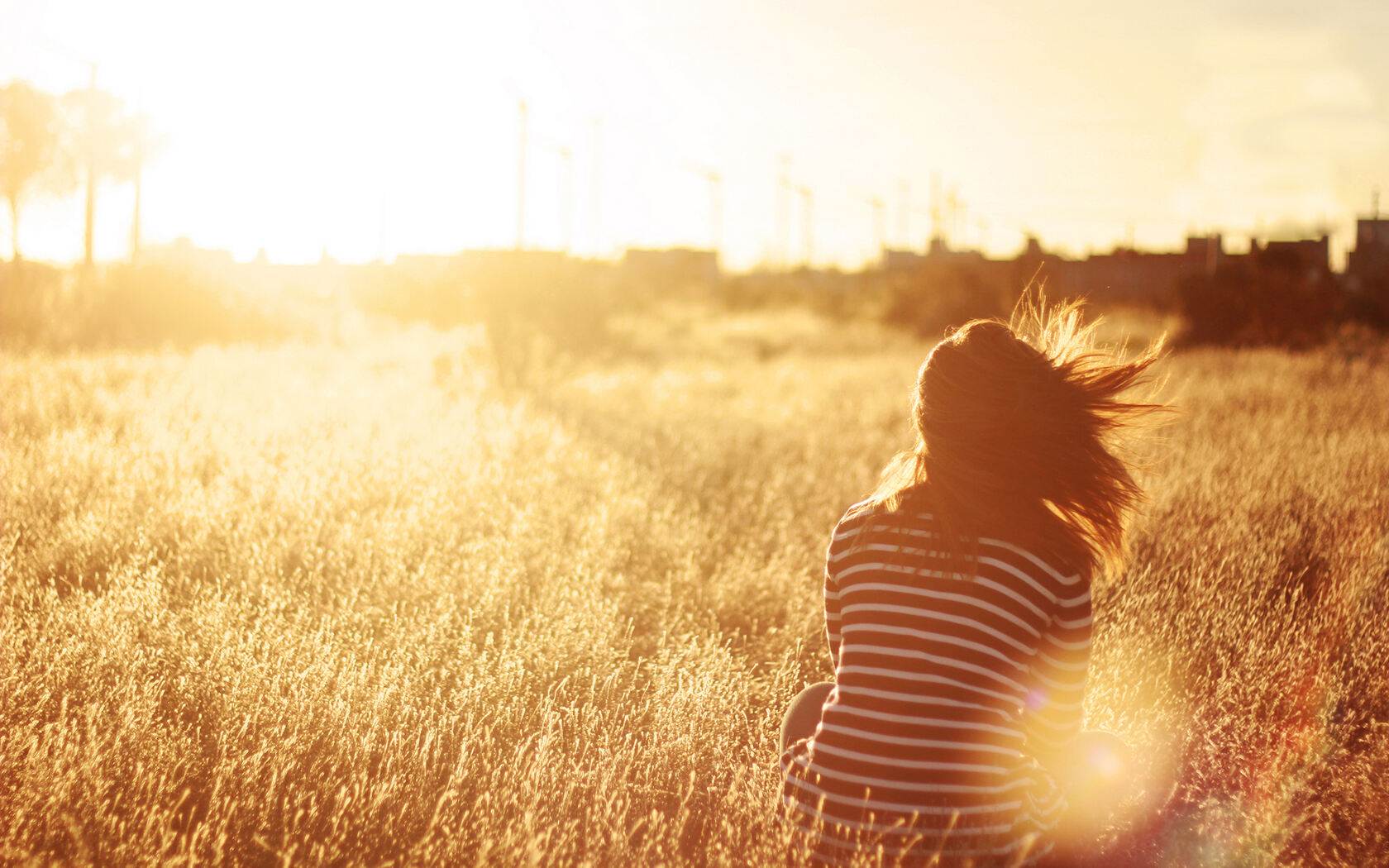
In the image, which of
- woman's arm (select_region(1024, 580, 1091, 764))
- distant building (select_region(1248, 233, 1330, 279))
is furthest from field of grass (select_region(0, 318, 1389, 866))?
distant building (select_region(1248, 233, 1330, 279))

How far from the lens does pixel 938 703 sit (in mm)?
1944

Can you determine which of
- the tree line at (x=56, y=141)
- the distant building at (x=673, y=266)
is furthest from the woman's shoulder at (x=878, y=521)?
the distant building at (x=673, y=266)

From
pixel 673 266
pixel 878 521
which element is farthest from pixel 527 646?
pixel 673 266

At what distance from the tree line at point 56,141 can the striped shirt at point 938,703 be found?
3088 centimetres

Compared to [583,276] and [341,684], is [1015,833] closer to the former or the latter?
[341,684]

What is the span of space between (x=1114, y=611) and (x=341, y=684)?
315 cm

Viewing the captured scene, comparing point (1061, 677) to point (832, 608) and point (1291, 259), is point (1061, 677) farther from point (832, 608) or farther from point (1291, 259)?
point (1291, 259)

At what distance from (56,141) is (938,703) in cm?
3676

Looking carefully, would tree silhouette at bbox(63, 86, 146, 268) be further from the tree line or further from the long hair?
the long hair

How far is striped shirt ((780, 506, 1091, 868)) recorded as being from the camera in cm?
194

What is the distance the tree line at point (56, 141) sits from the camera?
94.8 ft

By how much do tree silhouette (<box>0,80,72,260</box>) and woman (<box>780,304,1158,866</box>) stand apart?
1362 inches

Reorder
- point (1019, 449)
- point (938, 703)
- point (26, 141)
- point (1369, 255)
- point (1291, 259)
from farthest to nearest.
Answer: point (1369, 255) → point (26, 141) → point (1291, 259) → point (1019, 449) → point (938, 703)

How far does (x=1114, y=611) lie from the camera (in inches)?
157
